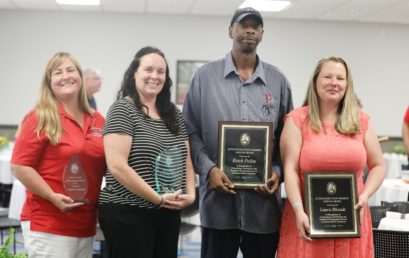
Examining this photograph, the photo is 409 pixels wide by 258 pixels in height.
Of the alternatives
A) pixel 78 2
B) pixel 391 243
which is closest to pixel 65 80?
pixel 391 243

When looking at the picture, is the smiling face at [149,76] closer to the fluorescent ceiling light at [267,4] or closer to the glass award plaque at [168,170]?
the glass award plaque at [168,170]

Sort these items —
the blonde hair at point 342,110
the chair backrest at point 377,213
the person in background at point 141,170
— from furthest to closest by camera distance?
the chair backrest at point 377,213 < the blonde hair at point 342,110 < the person in background at point 141,170

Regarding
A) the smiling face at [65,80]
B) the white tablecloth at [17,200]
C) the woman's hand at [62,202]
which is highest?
the smiling face at [65,80]

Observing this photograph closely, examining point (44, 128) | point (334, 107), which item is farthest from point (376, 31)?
point (44, 128)

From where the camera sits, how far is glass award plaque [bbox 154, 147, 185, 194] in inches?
97.3

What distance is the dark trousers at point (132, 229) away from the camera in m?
2.44

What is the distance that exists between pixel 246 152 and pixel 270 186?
21 centimetres

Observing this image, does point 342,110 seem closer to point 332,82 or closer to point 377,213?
point 332,82

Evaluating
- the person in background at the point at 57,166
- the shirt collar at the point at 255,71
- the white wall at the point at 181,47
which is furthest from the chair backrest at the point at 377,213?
the white wall at the point at 181,47

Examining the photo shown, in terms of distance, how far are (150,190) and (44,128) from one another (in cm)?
60

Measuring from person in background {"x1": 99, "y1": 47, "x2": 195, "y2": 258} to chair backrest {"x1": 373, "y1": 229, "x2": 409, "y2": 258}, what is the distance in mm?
1222

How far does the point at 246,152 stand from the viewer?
2678 millimetres

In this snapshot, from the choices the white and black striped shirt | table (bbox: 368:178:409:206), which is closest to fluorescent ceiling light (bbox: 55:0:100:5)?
table (bbox: 368:178:409:206)

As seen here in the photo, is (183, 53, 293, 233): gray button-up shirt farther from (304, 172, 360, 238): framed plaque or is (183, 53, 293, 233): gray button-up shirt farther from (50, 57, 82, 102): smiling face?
(50, 57, 82, 102): smiling face
